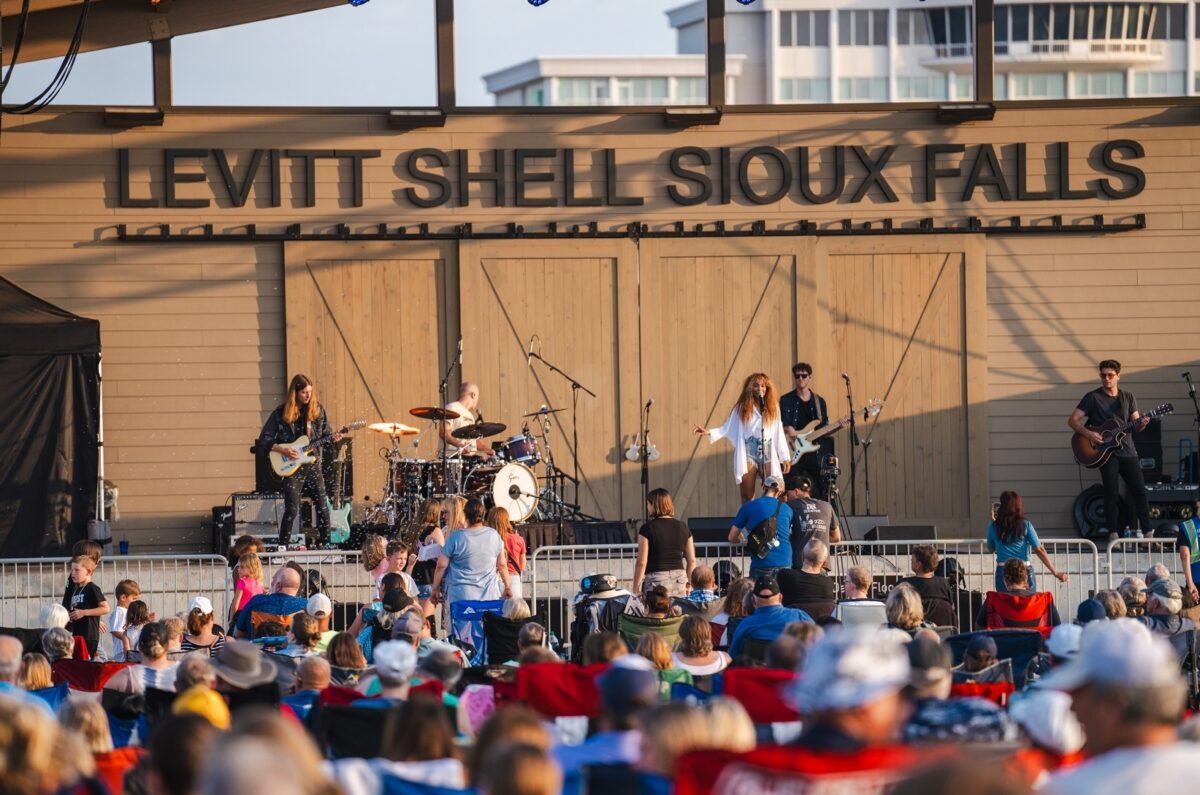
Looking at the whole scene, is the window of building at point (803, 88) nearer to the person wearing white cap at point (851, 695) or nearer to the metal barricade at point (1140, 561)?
the metal barricade at point (1140, 561)

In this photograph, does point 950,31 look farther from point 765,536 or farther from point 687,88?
point 765,536

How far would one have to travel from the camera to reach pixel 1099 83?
120125mm

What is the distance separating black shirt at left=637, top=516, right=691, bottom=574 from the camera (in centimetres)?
1107

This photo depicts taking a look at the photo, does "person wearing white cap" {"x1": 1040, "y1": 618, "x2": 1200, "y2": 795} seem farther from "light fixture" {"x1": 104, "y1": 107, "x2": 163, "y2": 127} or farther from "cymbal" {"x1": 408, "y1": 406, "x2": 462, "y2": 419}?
"light fixture" {"x1": 104, "y1": 107, "x2": 163, "y2": 127}

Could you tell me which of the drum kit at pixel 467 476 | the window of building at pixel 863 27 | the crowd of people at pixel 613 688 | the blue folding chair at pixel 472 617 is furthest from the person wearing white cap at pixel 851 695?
the window of building at pixel 863 27

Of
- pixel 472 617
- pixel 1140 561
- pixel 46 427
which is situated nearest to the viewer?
pixel 472 617

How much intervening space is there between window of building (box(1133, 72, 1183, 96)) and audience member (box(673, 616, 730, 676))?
4663 inches

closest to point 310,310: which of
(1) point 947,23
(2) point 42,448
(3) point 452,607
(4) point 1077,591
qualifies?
(2) point 42,448

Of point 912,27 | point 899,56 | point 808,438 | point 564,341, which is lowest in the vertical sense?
point 808,438

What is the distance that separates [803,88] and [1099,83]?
21.5m

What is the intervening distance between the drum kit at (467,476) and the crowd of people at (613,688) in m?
2.26

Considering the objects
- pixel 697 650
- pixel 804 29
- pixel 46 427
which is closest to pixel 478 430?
pixel 46 427

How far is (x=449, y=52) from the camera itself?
55.2 ft

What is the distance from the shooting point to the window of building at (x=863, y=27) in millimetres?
117688
